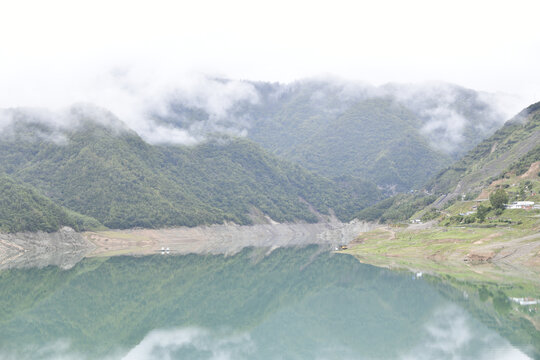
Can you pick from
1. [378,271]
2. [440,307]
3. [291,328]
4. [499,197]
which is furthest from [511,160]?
[291,328]

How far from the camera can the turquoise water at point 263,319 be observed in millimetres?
42500

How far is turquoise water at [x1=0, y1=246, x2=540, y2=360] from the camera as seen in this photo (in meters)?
42.5

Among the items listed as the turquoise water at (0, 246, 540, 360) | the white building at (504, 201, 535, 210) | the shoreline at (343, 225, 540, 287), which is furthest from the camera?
the white building at (504, 201, 535, 210)

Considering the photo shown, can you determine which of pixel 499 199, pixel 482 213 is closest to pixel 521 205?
pixel 499 199

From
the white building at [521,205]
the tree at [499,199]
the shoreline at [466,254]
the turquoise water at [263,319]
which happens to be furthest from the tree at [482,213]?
the turquoise water at [263,319]

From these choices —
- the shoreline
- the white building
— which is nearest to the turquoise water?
the shoreline

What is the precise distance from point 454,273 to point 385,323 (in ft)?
121

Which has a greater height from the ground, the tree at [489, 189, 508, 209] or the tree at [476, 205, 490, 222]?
the tree at [489, 189, 508, 209]

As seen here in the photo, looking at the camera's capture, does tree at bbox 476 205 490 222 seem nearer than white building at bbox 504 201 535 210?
No

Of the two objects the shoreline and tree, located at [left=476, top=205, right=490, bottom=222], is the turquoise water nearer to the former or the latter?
the shoreline

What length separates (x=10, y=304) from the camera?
68125 mm

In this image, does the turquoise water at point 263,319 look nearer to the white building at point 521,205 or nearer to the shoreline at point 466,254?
the shoreline at point 466,254

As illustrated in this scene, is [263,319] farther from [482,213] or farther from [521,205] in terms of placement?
[521,205]

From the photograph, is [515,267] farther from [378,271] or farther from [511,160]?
[511,160]
